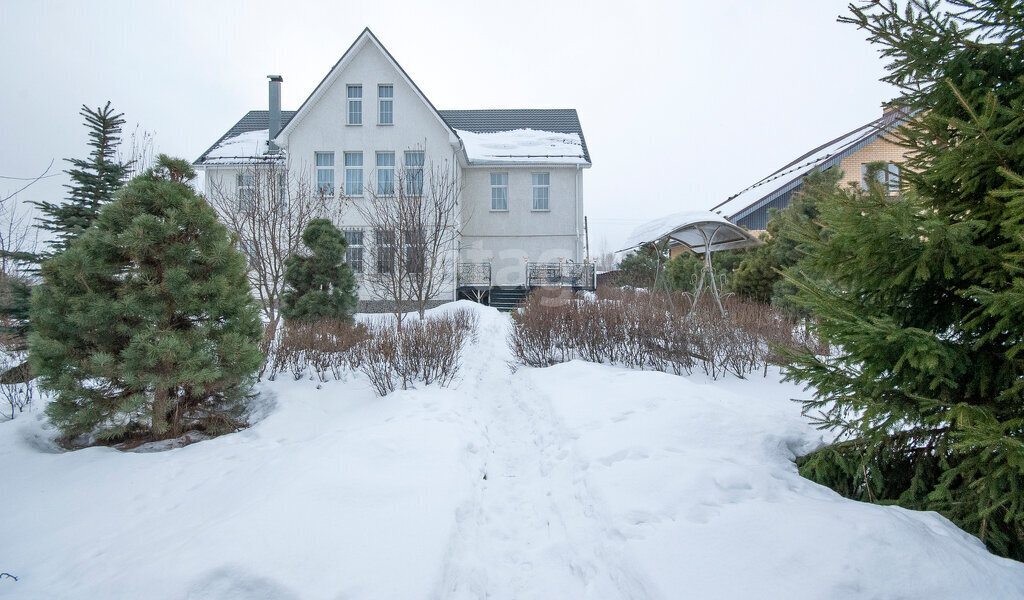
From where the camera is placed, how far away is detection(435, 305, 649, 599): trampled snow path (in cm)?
245

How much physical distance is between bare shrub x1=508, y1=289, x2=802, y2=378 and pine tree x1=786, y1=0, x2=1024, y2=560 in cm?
339

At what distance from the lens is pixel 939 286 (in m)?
2.50

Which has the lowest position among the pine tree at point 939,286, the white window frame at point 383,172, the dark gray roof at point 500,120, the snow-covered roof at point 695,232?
the pine tree at point 939,286

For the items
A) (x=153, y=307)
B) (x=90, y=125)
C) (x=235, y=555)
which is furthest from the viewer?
(x=90, y=125)

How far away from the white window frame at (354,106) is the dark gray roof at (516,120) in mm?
4727

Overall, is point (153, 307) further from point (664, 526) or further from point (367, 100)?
point (367, 100)

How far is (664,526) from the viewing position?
2639mm

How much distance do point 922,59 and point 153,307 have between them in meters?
6.03

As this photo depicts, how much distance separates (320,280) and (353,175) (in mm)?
10264

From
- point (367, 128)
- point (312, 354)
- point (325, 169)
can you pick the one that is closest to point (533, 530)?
point (312, 354)

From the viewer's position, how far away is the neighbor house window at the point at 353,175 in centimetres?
1756

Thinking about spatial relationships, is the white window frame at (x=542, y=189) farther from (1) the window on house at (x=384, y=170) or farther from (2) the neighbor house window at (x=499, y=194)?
(1) the window on house at (x=384, y=170)

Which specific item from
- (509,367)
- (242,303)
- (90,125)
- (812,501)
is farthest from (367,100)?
(812,501)

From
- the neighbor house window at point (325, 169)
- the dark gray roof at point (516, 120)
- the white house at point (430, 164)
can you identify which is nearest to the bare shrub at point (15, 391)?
the white house at point (430, 164)
